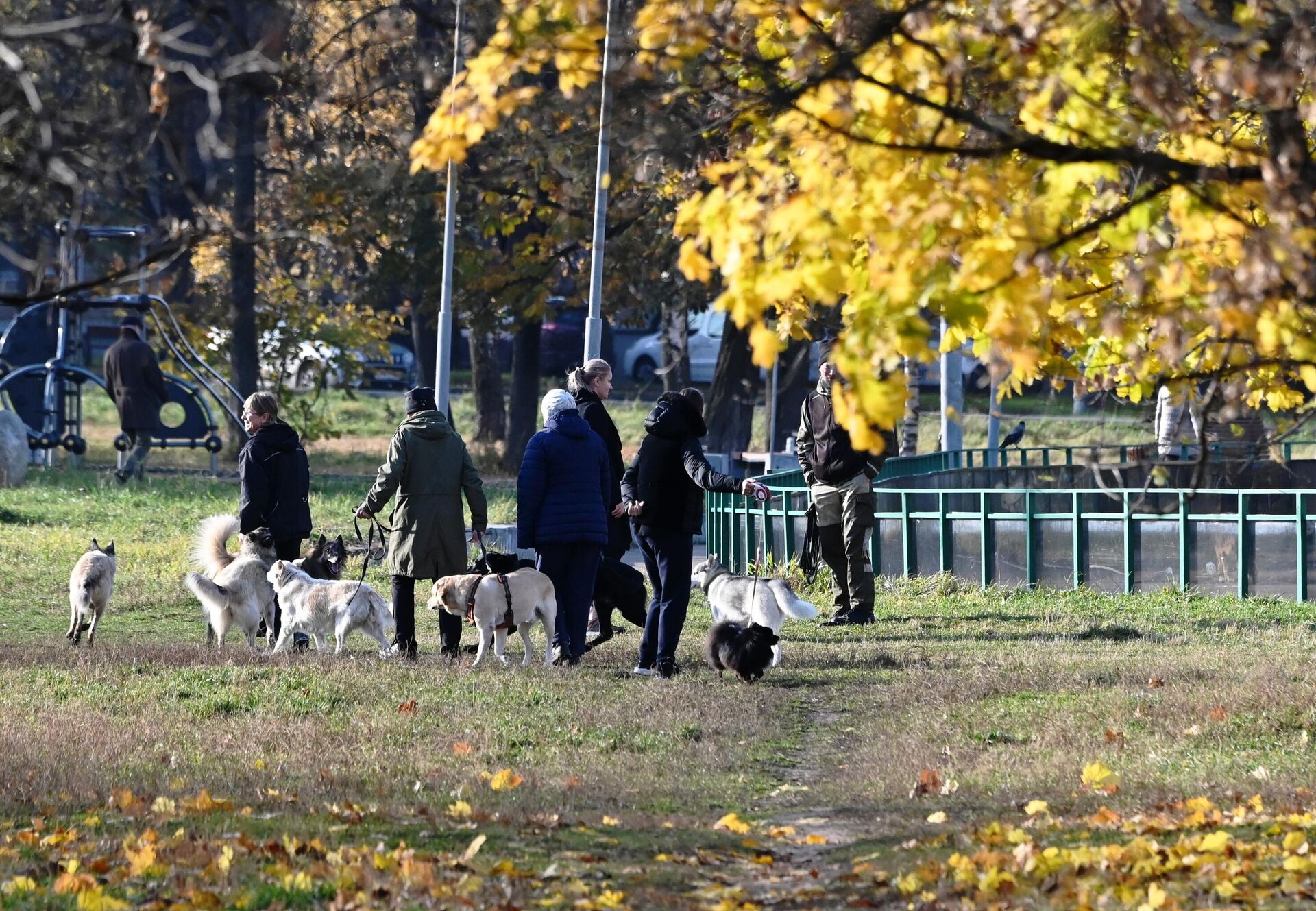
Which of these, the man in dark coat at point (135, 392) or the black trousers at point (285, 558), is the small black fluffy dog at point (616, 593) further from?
the man in dark coat at point (135, 392)

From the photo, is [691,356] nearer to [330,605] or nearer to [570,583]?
[330,605]

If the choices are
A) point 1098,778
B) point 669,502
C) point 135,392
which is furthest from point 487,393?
point 1098,778

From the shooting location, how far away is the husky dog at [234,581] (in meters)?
13.5

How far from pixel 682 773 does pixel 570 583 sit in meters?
3.42

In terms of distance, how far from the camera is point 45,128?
23.1ft

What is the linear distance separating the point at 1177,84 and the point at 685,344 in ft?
99.9

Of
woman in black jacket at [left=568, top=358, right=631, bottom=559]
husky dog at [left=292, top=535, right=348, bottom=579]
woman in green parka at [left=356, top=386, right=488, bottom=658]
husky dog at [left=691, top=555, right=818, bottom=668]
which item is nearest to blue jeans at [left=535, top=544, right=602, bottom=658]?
woman in black jacket at [left=568, top=358, right=631, bottom=559]

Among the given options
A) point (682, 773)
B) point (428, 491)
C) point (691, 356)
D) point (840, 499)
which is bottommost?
point (682, 773)

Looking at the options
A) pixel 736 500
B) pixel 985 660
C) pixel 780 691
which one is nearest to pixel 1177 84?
pixel 780 691

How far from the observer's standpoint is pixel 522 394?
110 ft

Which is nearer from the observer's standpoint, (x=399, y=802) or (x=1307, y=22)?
(x=1307, y=22)

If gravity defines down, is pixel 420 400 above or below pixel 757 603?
above

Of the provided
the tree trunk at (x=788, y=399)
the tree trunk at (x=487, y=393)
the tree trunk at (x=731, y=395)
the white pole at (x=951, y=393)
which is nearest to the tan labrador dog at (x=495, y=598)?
the white pole at (x=951, y=393)

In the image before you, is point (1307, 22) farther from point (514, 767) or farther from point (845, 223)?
point (514, 767)
